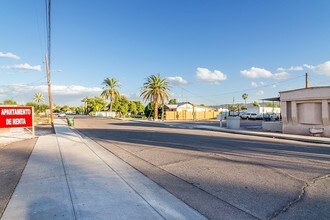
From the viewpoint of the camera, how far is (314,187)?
229 inches

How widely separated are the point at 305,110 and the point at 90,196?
63.5 feet

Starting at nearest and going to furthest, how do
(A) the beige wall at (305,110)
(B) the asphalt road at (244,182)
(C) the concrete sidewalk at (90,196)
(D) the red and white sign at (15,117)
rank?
(C) the concrete sidewalk at (90,196), (B) the asphalt road at (244,182), (D) the red and white sign at (15,117), (A) the beige wall at (305,110)

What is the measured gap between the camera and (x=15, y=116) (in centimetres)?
1692

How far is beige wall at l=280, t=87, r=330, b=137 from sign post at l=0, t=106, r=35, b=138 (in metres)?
20.0

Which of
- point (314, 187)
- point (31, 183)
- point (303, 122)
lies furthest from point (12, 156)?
point (303, 122)

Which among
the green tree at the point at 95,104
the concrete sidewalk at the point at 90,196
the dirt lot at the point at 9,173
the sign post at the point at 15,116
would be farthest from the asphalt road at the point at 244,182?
the green tree at the point at 95,104

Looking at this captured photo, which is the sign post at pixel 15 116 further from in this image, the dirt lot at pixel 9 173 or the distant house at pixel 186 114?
the distant house at pixel 186 114

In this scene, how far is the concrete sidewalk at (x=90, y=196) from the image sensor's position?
428cm

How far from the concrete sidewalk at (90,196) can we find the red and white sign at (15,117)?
10.6 metres

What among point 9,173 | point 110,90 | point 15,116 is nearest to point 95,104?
point 110,90

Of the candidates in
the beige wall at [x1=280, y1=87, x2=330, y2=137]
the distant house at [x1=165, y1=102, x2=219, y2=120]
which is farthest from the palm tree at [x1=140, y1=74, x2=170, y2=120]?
the beige wall at [x1=280, y1=87, x2=330, y2=137]

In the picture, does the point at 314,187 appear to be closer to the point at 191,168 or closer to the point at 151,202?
the point at 191,168

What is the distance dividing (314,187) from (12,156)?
34.6 ft

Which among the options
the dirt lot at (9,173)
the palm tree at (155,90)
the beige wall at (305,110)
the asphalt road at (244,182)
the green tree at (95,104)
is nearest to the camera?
the asphalt road at (244,182)
